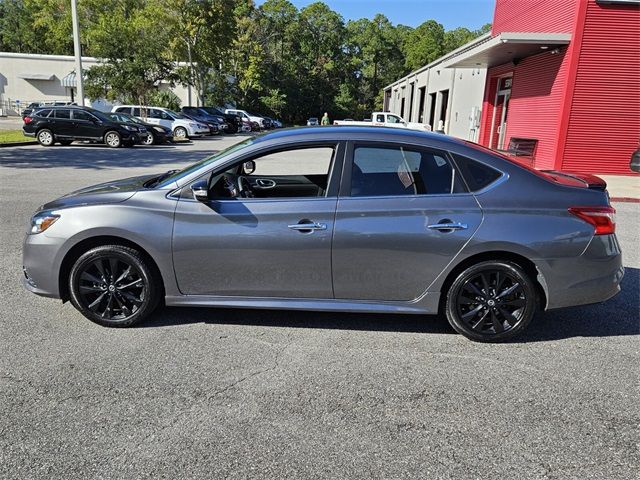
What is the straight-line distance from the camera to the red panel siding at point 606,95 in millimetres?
13938

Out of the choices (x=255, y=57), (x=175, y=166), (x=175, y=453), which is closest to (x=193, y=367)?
(x=175, y=453)

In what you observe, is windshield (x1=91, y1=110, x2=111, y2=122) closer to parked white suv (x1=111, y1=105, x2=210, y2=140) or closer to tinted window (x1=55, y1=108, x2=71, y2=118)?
tinted window (x1=55, y1=108, x2=71, y2=118)

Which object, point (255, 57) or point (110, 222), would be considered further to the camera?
point (255, 57)

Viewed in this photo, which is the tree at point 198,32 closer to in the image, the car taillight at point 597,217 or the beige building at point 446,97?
the beige building at point 446,97

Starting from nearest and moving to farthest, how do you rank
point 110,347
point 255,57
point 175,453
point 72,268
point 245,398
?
1. point 175,453
2. point 245,398
3. point 110,347
4. point 72,268
5. point 255,57

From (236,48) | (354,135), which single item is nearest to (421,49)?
(236,48)

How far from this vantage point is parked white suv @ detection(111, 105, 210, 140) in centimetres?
2675

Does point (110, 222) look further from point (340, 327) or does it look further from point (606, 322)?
point (606, 322)

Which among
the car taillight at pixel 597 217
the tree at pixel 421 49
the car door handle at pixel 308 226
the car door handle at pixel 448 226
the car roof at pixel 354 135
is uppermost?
the tree at pixel 421 49

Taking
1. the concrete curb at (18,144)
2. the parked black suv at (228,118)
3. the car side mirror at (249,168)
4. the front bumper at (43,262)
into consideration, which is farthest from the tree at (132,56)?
the front bumper at (43,262)

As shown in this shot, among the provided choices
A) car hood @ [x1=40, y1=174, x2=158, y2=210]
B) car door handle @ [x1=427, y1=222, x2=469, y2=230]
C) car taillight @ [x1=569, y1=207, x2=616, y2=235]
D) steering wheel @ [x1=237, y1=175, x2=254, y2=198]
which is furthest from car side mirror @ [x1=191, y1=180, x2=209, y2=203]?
car taillight @ [x1=569, y1=207, x2=616, y2=235]

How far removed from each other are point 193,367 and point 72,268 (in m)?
1.40

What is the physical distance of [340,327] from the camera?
4.37 m

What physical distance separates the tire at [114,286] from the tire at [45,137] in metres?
19.4
